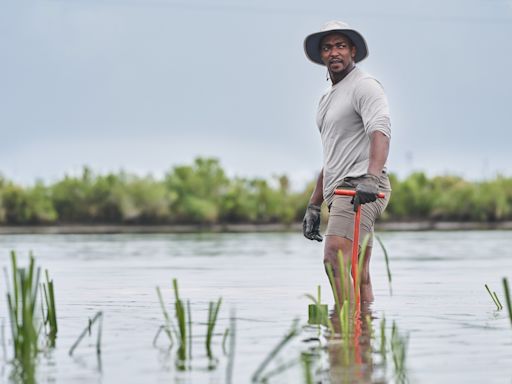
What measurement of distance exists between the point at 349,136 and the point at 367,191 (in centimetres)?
53

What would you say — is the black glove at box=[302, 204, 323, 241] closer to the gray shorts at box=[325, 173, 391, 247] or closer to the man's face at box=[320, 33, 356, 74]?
the gray shorts at box=[325, 173, 391, 247]

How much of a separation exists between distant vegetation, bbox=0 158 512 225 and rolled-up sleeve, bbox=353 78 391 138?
199 feet

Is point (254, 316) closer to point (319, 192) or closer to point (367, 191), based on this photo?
point (319, 192)

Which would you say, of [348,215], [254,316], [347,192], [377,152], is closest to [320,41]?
[377,152]

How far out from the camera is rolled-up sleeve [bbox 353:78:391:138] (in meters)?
8.36

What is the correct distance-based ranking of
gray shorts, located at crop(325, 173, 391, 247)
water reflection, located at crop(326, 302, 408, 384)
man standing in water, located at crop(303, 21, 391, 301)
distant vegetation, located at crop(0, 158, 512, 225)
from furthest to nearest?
distant vegetation, located at crop(0, 158, 512, 225) → gray shorts, located at crop(325, 173, 391, 247) → man standing in water, located at crop(303, 21, 391, 301) → water reflection, located at crop(326, 302, 408, 384)

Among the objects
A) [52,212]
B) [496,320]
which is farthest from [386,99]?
[52,212]

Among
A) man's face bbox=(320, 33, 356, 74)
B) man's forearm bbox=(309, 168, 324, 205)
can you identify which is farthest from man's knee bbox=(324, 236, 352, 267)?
man's face bbox=(320, 33, 356, 74)

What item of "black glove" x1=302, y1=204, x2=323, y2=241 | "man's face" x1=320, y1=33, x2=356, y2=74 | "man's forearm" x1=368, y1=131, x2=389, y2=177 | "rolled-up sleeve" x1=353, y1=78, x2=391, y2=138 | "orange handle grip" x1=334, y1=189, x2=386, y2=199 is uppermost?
"man's face" x1=320, y1=33, x2=356, y2=74

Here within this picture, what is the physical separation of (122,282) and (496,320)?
602 centimetres

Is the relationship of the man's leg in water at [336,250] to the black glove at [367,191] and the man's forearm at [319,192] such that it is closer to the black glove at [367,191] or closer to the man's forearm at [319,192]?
the black glove at [367,191]

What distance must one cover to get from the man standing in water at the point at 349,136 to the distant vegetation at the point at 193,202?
198 ft

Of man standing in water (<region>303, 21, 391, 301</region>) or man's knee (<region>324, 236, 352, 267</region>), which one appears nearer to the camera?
man standing in water (<region>303, 21, 391, 301</region>)

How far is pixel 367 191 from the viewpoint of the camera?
27.0 ft
